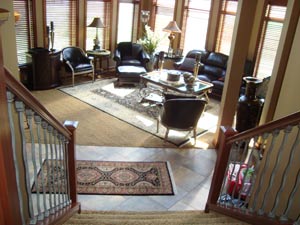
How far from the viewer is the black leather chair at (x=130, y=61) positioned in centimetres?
828

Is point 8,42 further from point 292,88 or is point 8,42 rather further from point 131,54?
point 131,54

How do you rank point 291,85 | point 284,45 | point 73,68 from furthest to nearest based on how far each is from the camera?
point 73,68 → point 284,45 → point 291,85

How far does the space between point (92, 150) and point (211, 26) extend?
4.95 metres

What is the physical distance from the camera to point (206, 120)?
6926mm

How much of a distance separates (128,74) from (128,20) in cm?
220

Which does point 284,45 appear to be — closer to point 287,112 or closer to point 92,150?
point 287,112

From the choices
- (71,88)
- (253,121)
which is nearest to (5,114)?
(253,121)

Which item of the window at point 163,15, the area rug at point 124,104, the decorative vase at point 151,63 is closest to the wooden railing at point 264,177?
the area rug at point 124,104

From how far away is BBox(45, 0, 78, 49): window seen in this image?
25.7 feet

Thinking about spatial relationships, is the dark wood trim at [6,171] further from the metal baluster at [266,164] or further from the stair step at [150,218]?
the metal baluster at [266,164]

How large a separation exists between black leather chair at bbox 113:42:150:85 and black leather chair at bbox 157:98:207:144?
2.81 m

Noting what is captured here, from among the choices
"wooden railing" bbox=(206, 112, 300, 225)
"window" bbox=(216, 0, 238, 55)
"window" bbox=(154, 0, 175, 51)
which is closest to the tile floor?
"wooden railing" bbox=(206, 112, 300, 225)

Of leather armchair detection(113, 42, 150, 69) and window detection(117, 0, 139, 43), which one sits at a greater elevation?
window detection(117, 0, 139, 43)

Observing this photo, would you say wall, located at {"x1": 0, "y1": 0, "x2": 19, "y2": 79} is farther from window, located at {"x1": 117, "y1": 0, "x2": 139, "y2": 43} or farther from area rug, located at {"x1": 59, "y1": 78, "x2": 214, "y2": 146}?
window, located at {"x1": 117, "y1": 0, "x2": 139, "y2": 43}
